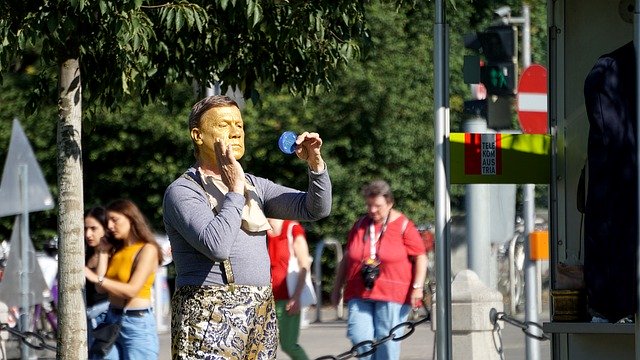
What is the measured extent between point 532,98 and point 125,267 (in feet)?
9.31

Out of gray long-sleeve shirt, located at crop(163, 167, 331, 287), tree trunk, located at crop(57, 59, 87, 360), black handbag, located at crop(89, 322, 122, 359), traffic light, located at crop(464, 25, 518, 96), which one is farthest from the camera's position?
black handbag, located at crop(89, 322, 122, 359)

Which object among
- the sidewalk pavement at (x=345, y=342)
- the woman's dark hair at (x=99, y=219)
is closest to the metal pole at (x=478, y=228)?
the sidewalk pavement at (x=345, y=342)

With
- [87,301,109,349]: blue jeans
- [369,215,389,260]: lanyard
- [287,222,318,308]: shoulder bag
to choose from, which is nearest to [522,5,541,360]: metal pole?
[369,215,389,260]: lanyard

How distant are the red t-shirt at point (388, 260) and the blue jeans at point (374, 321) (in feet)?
0.20

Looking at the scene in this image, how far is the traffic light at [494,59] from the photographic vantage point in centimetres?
677

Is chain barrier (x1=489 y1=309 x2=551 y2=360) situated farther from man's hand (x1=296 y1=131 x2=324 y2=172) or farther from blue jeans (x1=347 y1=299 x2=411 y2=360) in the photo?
man's hand (x1=296 y1=131 x2=324 y2=172)

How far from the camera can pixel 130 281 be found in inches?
361

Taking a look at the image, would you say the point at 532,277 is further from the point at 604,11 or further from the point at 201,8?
the point at 604,11

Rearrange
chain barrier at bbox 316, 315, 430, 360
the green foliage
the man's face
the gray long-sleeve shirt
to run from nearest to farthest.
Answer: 1. the gray long-sleeve shirt
2. the man's face
3. the green foliage
4. chain barrier at bbox 316, 315, 430, 360

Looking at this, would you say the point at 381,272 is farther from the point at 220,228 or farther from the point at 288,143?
the point at 220,228

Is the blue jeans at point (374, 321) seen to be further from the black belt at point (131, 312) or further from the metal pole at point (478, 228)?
the black belt at point (131, 312)

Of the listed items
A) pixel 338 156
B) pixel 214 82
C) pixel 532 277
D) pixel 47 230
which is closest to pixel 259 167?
pixel 338 156

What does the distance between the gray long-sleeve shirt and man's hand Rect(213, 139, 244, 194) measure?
0.05m

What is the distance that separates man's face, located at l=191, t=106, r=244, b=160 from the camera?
205 inches
